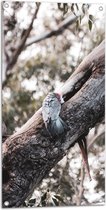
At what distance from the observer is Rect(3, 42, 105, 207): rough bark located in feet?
4.55

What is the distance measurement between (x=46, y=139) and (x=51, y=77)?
67 centimetres

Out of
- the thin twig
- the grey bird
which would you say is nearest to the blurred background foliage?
the thin twig

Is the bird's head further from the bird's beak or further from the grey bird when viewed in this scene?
the bird's beak

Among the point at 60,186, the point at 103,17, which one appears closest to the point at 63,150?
the point at 60,186

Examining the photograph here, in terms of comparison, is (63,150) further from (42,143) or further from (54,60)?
(54,60)

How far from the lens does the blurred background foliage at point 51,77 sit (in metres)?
1.74

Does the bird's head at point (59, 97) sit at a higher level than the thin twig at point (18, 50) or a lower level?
lower

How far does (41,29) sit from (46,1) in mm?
643

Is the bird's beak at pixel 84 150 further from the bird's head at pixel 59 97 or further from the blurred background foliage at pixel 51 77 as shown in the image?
the bird's head at pixel 59 97

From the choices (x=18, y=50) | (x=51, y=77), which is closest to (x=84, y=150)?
(x=51, y=77)

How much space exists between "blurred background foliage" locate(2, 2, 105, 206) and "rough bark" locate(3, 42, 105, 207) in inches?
9.1

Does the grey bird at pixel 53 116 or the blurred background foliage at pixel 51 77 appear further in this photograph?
the blurred background foliage at pixel 51 77

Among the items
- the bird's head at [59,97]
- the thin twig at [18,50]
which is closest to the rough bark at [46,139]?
the bird's head at [59,97]

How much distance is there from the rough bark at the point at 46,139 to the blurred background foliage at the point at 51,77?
0.76 ft
